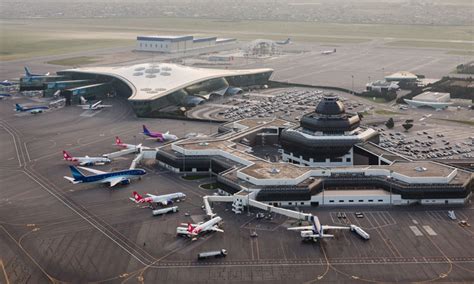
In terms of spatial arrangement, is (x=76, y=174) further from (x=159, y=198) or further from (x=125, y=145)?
(x=125, y=145)

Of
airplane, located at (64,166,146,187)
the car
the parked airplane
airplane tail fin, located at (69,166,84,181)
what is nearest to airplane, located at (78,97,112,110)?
airplane, located at (64,166,146,187)

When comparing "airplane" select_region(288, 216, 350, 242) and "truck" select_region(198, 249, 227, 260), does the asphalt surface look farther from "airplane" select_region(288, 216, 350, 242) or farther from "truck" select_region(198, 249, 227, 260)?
"airplane" select_region(288, 216, 350, 242)

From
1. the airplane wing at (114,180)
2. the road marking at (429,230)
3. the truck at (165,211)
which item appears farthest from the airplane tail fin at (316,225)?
the airplane wing at (114,180)

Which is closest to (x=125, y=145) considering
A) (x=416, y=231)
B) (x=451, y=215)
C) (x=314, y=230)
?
(x=314, y=230)


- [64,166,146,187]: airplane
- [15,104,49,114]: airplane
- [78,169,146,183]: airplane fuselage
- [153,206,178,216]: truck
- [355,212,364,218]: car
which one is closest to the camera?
[355,212,364,218]: car

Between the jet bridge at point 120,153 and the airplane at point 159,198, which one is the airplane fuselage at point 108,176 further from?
the jet bridge at point 120,153

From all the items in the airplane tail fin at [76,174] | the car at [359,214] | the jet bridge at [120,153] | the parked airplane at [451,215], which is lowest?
the car at [359,214]
